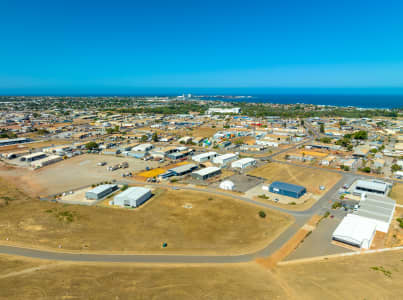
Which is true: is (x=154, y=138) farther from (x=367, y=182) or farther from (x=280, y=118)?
(x=280, y=118)

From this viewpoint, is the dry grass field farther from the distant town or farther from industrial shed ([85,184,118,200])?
industrial shed ([85,184,118,200])

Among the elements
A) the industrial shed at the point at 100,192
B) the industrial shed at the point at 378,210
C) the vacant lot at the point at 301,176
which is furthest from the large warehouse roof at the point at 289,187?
the industrial shed at the point at 100,192

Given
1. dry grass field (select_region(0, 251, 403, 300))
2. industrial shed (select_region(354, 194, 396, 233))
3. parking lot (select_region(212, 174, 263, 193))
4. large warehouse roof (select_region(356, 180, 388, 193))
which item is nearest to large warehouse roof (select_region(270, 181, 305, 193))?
parking lot (select_region(212, 174, 263, 193))

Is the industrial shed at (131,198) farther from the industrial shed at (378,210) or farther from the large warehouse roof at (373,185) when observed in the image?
the large warehouse roof at (373,185)

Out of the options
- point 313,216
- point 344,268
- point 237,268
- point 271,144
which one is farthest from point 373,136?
point 237,268

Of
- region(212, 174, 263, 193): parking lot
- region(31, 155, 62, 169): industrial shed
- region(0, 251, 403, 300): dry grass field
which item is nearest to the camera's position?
region(0, 251, 403, 300): dry grass field
